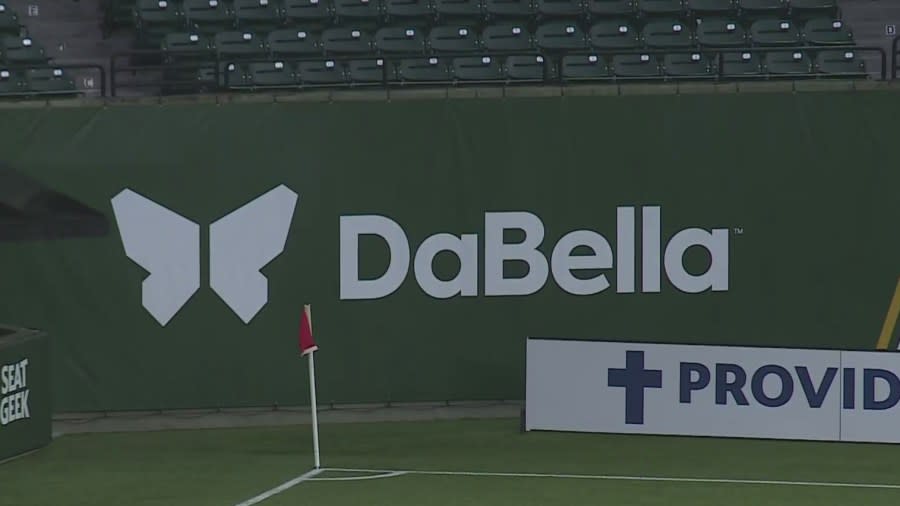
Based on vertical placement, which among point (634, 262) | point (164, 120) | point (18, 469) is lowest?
point (18, 469)

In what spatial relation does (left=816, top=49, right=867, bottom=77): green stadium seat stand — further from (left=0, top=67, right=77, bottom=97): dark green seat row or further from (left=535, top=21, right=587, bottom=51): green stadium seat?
(left=0, top=67, right=77, bottom=97): dark green seat row

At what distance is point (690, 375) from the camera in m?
16.7

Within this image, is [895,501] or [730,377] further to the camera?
[730,377]

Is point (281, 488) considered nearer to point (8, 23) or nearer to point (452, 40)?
point (452, 40)

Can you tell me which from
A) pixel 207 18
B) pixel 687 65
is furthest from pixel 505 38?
pixel 207 18

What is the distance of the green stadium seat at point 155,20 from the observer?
22.4 metres

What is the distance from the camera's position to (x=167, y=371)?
61.1 ft

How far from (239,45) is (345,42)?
49.5 inches

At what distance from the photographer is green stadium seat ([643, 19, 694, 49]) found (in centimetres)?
2194

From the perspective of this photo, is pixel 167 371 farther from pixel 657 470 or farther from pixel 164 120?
pixel 657 470

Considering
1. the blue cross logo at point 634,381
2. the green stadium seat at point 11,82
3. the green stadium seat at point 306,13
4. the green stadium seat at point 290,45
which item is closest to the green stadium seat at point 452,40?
the green stadium seat at point 290,45

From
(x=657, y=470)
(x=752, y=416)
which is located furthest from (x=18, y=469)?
(x=752, y=416)

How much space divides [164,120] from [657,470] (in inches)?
254

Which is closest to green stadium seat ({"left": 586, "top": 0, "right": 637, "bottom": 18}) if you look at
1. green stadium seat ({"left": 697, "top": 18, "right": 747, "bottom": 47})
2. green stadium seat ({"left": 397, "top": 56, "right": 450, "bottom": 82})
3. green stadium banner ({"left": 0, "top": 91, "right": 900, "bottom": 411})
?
green stadium seat ({"left": 697, "top": 18, "right": 747, "bottom": 47})
